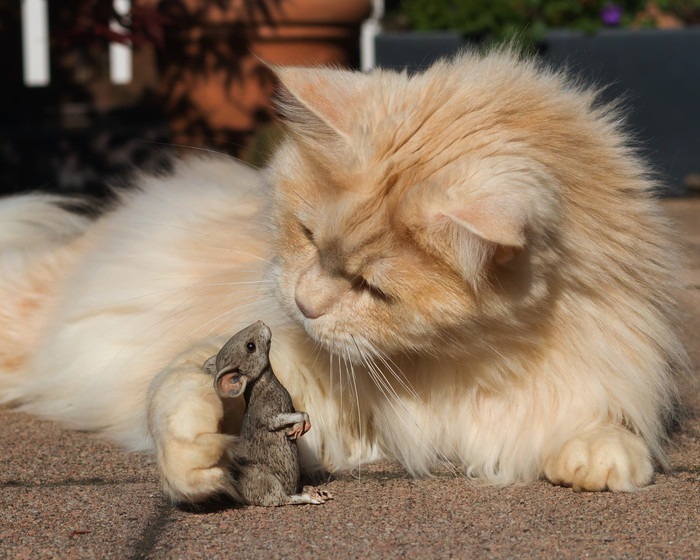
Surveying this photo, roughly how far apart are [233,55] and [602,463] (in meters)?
4.31

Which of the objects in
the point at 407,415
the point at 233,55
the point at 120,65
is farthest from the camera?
the point at 120,65

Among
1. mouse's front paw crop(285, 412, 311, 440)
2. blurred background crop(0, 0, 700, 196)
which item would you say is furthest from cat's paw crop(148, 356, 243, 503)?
blurred background crop(0, 0, 700, 196)

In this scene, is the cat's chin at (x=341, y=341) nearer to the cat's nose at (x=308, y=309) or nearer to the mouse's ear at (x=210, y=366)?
the cat's nose at (x=308, y=309)

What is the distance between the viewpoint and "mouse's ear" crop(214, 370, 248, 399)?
1.83 metres

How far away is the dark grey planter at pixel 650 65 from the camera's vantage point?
614 centimetres

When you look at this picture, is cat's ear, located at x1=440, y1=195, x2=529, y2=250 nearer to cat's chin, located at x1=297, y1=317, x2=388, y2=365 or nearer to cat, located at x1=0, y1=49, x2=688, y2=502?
cat, located at x1=0, y1=49, x2=688, y2=502

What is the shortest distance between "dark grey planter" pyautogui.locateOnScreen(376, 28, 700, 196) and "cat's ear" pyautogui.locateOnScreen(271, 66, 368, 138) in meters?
4.07

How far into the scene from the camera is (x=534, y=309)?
196 cm

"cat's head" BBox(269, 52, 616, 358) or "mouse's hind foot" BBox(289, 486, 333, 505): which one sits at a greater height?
"cat's head" BBox(269, 52, 616, 358)

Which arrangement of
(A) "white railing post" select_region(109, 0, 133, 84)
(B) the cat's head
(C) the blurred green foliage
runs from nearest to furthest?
(B) the cat's head → (C) the blurred green foliage → (A) "white railing post" select_region(109, 0, 133, 84)

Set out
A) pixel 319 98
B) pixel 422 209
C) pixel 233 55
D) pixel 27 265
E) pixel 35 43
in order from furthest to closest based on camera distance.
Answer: pixel 35 43 < pixel 233 55 < pixel 27 265 < pixel 319 98 < pixel 422 209

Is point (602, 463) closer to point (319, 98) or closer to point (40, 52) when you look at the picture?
point (319, 98)

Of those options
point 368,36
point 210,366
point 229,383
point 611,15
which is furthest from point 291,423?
point 368,36

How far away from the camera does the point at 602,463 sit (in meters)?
1.98
